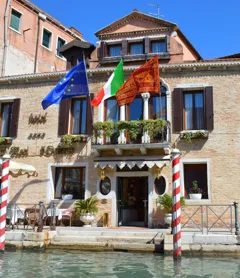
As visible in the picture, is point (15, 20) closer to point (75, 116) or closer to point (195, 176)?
point (75, 116)

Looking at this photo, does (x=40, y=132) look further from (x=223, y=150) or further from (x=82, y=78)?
(x=223, y=150)

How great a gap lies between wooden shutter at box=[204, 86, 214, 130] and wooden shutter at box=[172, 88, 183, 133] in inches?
39.8

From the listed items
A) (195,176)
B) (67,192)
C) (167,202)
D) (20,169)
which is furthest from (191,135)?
(20,169)

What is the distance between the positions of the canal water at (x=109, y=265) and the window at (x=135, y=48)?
9869 mm

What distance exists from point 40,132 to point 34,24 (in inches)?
397

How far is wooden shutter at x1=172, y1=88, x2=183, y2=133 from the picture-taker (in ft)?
48.4

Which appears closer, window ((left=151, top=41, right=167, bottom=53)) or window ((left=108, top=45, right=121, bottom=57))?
window ((left=151, top=41, right=167, bottom=53))

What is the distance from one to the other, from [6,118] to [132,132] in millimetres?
6633

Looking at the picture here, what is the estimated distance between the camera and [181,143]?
48.1 feet

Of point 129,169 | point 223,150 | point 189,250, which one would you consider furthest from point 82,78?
point 189,250

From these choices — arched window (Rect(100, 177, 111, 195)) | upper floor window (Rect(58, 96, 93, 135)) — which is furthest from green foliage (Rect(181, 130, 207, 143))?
upper floor window (Rect(58, 96, 93, 135))

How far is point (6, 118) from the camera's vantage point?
17.2 meters

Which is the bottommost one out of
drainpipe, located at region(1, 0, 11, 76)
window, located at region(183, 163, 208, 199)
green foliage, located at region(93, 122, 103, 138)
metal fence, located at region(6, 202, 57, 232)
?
metal fence, located at region(6, 202, 57, 232)

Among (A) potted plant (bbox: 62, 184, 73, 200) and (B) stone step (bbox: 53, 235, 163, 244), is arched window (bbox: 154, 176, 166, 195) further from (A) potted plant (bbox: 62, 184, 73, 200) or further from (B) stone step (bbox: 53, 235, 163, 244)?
(A) potted plant (bbox: 62, 184, 73, 200)
